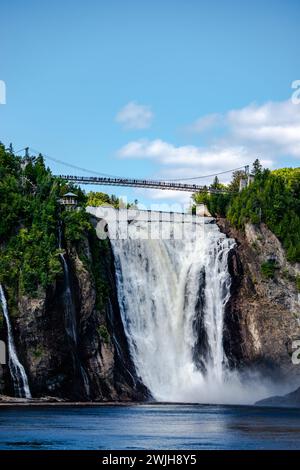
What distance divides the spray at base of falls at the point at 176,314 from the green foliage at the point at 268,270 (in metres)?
4.71

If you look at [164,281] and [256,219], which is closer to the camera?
[164,281]

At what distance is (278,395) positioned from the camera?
110 m

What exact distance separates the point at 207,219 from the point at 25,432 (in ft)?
202

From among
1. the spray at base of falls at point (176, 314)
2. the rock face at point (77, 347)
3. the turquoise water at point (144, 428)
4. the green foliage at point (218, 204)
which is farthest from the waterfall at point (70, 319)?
the green foliage at point (218, 204)

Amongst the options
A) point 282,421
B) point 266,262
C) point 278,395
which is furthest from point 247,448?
point 266,262

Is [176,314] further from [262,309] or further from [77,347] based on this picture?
[77,347]

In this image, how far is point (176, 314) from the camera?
10944 centimetres

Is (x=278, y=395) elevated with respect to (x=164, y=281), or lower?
lower

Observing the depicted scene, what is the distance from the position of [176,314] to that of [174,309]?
0.58 metres

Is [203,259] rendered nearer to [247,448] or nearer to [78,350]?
[78,350]

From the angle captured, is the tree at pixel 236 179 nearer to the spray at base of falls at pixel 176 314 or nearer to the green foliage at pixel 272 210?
the green foliage at pixel 272 210
